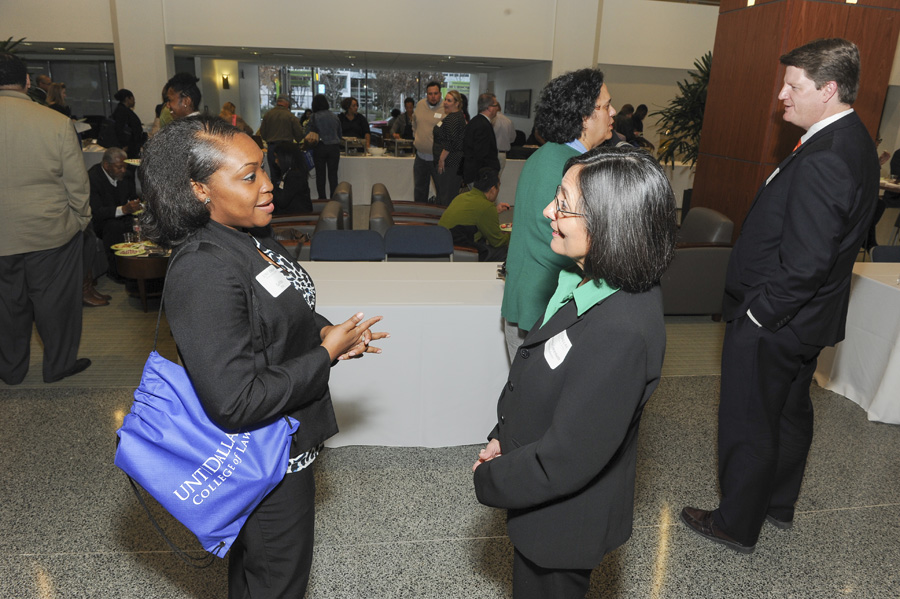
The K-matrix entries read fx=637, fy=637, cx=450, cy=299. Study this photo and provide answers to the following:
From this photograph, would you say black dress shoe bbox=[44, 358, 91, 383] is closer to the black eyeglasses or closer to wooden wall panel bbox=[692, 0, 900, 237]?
the black eyeglasses

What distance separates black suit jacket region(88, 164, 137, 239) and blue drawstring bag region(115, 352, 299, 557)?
16.3ft

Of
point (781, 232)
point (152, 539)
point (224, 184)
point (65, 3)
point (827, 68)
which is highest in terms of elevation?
point (65, 3)

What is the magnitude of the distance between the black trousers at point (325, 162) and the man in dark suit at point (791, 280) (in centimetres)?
790

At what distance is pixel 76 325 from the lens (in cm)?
382

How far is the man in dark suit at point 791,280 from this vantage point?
2020mm

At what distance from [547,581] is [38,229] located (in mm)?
3391

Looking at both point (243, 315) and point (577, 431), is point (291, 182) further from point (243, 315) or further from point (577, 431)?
point (577, 431)

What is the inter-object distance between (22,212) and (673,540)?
3.61 metres

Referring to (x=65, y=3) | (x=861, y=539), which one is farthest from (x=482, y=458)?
(x=65, y=3)

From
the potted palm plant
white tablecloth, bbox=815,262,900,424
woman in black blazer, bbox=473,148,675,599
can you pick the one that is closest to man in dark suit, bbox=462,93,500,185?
the potted palm plant

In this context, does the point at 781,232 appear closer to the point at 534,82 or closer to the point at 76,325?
the point at 76,325

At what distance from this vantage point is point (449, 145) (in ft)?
25.5

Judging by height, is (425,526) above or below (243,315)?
below

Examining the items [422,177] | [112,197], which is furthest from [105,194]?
[422,177]
